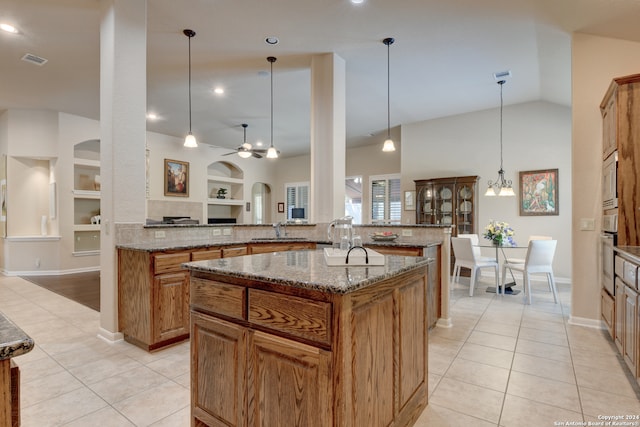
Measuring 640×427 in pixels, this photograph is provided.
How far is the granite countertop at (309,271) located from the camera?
1.30 metres

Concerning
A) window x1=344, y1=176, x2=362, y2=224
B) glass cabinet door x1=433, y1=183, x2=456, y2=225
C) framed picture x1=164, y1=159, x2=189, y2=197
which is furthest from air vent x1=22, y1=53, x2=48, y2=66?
window x1=344, y1=176, x2=362, y2=224

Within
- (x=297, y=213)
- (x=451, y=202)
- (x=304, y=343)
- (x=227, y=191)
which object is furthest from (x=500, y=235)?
(x=227, y=191)

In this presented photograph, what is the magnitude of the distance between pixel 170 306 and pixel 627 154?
411cm

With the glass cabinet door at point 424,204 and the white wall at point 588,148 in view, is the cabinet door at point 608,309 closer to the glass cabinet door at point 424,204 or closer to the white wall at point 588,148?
the white wall at point 588,148

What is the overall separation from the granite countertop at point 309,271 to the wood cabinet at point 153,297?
1.19 metres

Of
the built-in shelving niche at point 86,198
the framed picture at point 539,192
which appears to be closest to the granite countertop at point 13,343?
the framed picture at point 539,192

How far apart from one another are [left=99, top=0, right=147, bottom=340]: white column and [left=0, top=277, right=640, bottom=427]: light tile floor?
1.79 feet

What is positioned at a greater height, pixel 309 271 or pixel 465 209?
pixel 465 209

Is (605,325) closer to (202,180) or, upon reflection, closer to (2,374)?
(2,374)

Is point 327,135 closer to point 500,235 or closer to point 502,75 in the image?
point 502,75

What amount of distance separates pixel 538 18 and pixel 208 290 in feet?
12.9

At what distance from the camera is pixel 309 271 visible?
1.55 metres

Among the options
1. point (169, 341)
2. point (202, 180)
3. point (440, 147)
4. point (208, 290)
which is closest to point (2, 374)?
point (208, 290)

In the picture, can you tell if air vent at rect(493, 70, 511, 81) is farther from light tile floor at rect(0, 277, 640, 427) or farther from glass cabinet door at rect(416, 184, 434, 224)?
light tile floor at rect(0, 277, 640, 427)
